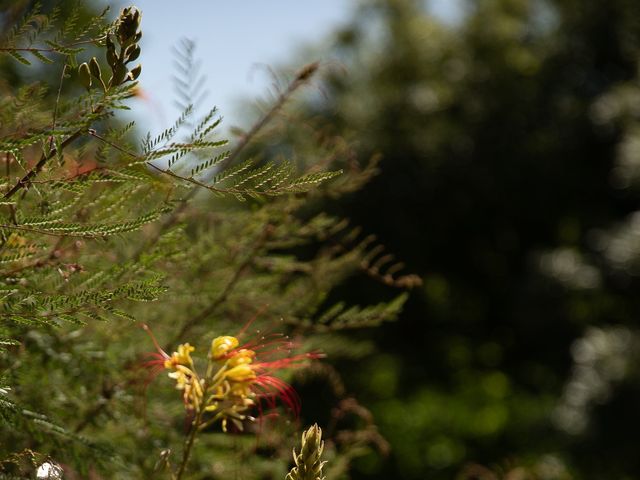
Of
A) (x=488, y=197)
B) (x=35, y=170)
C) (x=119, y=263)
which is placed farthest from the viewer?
(x=488, y=197)

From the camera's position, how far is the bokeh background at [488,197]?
209 inches

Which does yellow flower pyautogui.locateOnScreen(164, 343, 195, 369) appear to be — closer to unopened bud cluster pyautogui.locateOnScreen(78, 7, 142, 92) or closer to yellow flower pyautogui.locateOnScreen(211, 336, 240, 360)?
yellow flower pyautogui.locateOnScreen(211, 336, 240, 360)

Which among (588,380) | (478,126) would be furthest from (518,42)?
(588,380)

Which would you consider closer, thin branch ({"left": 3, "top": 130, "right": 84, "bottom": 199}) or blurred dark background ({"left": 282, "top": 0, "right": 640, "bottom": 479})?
→ thin branch ({"left": 3, "top": 130, "right": 84, "bottom": 199})

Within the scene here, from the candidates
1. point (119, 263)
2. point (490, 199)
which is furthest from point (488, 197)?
point (119, 263)

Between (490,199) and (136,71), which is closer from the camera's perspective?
(136,71)

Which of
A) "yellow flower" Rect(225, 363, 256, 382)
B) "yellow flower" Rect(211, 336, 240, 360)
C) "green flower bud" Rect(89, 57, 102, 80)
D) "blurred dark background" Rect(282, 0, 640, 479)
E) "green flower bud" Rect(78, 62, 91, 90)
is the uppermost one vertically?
"blurred dark background" Rect(282, 0, 640, 479)

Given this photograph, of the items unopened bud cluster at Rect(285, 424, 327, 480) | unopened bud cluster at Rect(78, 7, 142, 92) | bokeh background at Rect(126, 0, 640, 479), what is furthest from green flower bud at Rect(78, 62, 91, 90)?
bokeh background at Rect(126, 0, 640, 479)

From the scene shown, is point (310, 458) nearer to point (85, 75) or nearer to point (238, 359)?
point (238, 359)

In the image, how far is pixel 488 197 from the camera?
630 centimetres

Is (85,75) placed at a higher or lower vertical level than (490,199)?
lower

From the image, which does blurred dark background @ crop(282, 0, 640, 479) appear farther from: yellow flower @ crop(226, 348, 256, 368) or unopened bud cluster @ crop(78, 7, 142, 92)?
unopened bud cluster @ crop(78, 7, 142, 92)

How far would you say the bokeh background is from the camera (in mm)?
5305

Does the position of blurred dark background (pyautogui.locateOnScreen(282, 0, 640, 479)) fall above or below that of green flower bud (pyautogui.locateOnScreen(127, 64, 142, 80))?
above
